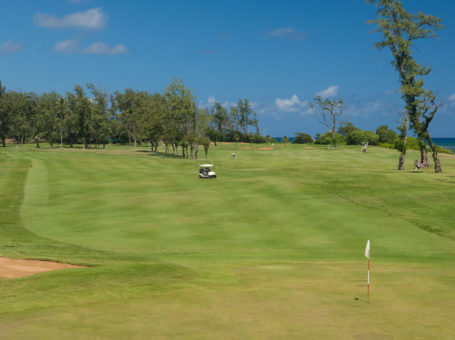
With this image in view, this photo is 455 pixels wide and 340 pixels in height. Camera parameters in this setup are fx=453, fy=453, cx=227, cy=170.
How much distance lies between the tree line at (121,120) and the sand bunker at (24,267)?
241 feet

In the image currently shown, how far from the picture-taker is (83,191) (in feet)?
129

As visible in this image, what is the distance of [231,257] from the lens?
18375 mm

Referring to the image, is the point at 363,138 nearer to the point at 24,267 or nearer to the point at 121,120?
the point at 121,120

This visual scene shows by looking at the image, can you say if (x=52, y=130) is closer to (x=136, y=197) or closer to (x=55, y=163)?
(x=55, y=163)

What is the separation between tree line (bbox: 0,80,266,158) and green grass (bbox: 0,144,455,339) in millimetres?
53194

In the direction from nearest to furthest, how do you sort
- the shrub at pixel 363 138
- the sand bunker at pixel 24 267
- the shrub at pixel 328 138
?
the sand bunker at pixel 24 267, the shrub at pixel 363 138, the shrub at pixel 328 138

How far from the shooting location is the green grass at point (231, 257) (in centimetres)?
955

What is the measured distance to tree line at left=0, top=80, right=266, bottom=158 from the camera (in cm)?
9538

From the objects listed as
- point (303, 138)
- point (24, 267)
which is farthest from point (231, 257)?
point (303, 138)

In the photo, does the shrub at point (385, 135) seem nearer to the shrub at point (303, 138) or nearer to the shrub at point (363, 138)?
the shrub at point (363, 138)

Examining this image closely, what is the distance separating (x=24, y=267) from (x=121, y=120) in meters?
146

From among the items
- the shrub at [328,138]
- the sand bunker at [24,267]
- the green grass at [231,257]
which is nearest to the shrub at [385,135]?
the shrub at [328,138]

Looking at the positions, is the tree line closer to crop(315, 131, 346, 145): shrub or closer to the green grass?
crop(315, 131, 346, 145): shrub

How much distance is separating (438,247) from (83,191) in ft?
94.3
